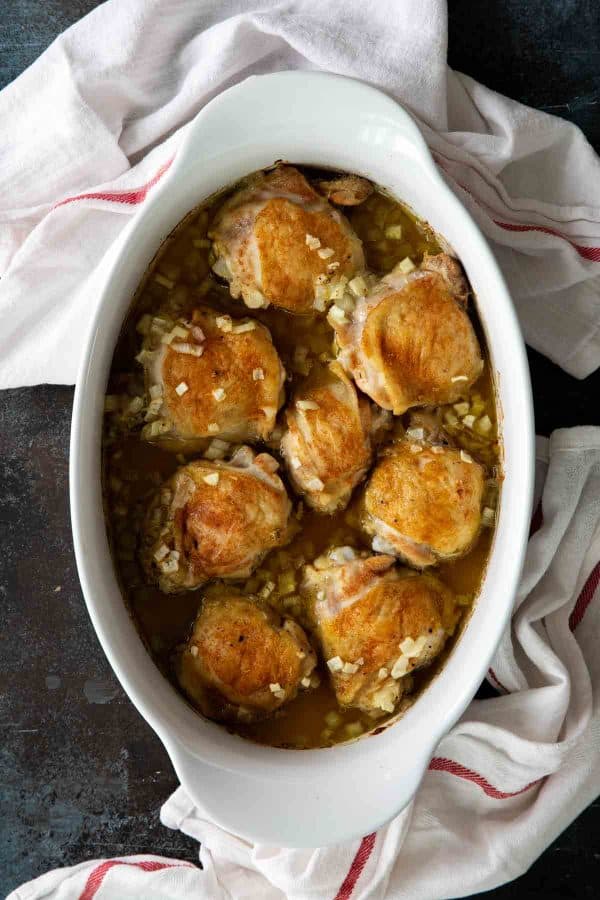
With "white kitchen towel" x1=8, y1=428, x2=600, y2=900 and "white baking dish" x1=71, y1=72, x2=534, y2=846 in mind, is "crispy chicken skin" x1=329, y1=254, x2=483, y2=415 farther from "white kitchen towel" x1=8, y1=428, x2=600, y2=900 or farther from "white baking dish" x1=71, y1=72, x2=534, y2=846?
"white kitchen towel" x1=8, y1=428, x2=600, y2=900

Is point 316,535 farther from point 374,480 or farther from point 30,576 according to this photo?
point 30,576

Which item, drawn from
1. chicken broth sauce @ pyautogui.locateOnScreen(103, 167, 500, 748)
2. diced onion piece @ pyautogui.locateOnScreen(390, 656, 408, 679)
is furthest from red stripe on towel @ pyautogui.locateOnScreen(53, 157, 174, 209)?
diced onion piece @ pyautogui.locateOnScreen(390, 656, 408, 679)

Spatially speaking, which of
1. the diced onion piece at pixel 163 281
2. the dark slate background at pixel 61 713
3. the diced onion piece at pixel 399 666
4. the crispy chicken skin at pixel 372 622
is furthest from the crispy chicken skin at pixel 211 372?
the diced onion piece at pixel 399 666

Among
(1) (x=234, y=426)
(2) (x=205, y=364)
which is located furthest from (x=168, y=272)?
(1) (x=234, y=426)

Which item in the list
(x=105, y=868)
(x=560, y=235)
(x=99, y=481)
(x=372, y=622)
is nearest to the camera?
(x=99, y=481)

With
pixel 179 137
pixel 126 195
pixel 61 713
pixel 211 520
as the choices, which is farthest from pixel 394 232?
pixel 61 713

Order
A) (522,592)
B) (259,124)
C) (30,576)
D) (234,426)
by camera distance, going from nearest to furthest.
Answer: (259,124), (234,426), (522,592), (30,576)

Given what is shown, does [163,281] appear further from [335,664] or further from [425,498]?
[335,664]
